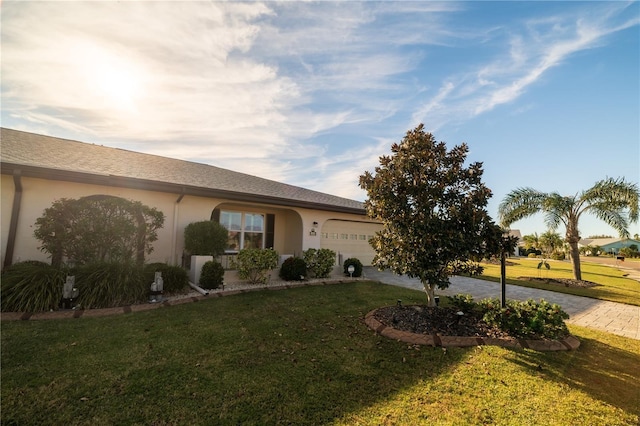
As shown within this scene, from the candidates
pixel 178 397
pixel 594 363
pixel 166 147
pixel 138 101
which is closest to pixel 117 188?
pixel 138 101

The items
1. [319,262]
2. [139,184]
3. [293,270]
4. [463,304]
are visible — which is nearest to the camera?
[463,304]

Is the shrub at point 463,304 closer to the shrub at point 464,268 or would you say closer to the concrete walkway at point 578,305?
the shrub at point 464,268

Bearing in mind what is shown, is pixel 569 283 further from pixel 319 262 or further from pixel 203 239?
pixel 203 239

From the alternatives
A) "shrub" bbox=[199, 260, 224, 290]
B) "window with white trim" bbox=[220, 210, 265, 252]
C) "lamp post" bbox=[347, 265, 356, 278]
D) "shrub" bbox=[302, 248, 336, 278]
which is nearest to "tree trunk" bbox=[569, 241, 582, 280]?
"lamp post" bbox=[347, 265, 356, 278]

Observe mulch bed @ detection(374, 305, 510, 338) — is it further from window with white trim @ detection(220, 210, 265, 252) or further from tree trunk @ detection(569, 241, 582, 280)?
tree trunk @ detection(569, 241, 582, 280)

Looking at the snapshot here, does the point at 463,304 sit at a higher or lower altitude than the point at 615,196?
lower

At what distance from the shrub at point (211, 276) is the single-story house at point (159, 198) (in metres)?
1.62

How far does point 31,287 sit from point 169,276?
2.73 m

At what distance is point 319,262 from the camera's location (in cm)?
1161

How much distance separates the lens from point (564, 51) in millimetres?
7695

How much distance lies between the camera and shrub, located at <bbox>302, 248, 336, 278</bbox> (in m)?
11.5

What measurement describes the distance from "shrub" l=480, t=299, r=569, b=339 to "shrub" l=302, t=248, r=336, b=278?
264 inches

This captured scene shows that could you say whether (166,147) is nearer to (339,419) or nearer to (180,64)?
(180,64)

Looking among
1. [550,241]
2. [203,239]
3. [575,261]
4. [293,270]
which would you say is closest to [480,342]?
[293,270]
